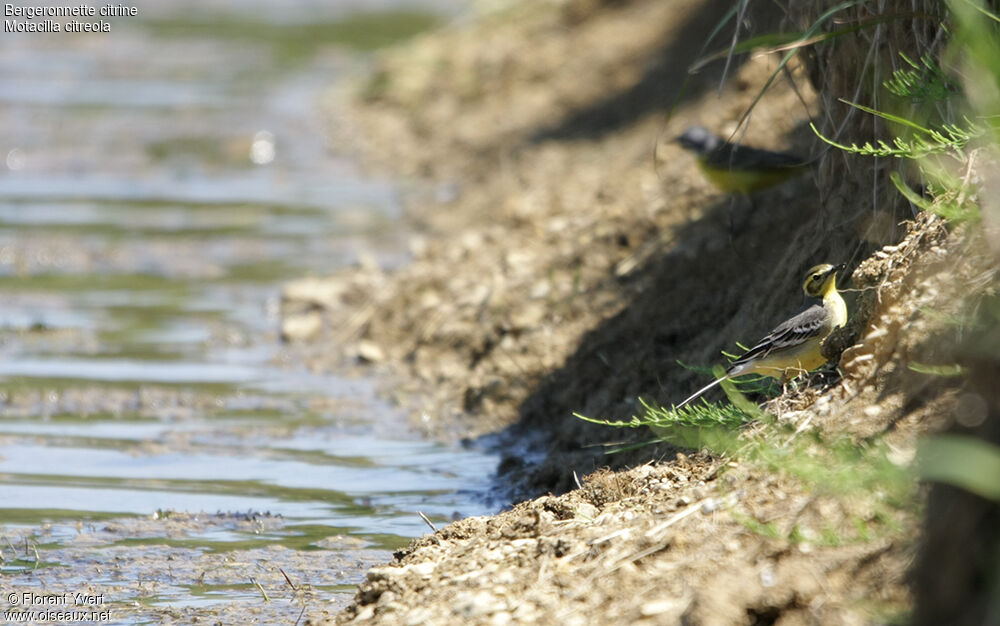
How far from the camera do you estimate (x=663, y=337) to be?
7.23 m

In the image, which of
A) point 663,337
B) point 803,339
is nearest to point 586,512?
point 803,339

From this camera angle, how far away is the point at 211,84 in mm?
20734

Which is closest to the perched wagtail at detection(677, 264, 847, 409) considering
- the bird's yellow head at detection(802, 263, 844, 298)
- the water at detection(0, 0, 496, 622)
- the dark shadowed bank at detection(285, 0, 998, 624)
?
the bird's yellow head at detection(802, 263, 844, 298)

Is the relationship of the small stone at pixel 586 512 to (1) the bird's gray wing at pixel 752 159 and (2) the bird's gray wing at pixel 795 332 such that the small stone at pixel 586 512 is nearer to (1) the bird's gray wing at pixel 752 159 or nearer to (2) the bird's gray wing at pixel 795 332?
(2) the bird's gray wing at pixel 795 332

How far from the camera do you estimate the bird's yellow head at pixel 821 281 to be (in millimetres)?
5262

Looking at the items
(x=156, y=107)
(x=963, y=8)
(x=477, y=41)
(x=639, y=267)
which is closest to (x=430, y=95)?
(x=477, y=41)

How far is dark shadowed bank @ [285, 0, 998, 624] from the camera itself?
382cm

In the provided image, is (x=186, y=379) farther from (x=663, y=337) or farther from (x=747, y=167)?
(x=747, y=167)

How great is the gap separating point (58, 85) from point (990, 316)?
18.8m

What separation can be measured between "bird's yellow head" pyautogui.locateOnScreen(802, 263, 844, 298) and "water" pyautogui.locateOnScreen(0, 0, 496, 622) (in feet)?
6.23

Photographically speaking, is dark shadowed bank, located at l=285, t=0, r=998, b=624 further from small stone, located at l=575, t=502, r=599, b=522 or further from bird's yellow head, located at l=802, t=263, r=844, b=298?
bird's yellow head, located at l=802, t=263, r=844, b=298

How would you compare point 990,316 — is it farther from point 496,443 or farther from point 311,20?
point 311,20

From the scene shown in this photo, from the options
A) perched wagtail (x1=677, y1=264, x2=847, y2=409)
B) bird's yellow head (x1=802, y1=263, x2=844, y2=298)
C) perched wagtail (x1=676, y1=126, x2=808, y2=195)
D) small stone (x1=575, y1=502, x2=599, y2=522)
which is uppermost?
perched wagtail (x1=676, y1=126, x2=808, y2=195)

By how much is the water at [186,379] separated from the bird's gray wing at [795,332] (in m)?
1.72
